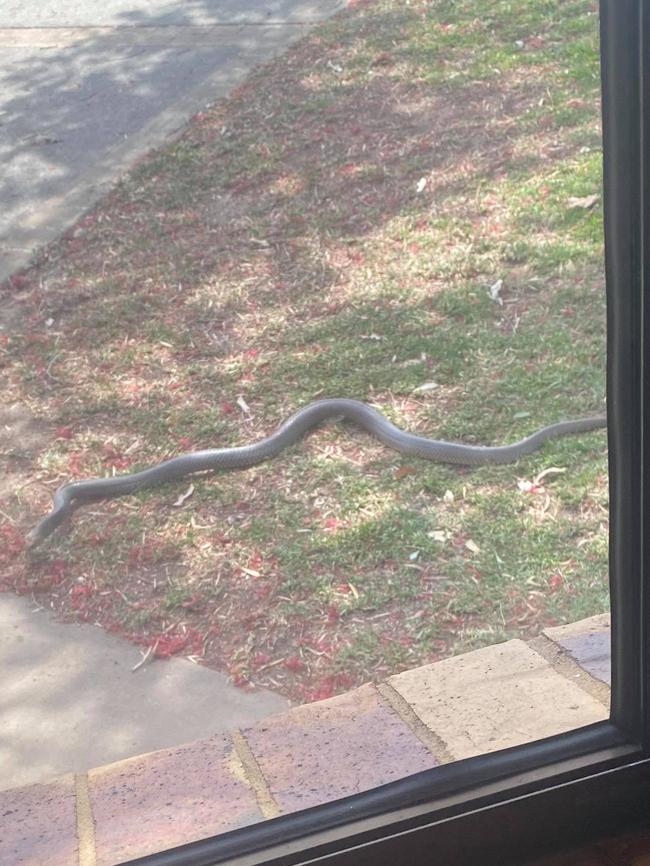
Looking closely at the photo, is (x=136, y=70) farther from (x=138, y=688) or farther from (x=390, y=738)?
(x=390, y=738)

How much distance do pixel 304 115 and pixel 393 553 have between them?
2.18m

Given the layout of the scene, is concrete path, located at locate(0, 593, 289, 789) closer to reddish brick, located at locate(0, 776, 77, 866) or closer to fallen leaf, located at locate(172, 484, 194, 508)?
reddish brick, located at locate(0, 776, 77, 866)

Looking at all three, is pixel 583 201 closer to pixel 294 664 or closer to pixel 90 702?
pixel 294 664

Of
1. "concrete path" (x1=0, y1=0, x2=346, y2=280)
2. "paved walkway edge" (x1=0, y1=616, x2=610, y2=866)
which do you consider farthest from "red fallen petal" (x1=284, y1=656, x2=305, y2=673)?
"concrete path" (x1=0, y1=0, x2=346, y2=280)

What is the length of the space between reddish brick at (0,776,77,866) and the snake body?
1.00 meters

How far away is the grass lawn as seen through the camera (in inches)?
71.9

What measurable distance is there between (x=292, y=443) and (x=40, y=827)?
1341 millimetres

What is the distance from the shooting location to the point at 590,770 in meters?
1.05

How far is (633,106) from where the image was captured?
2.72ft

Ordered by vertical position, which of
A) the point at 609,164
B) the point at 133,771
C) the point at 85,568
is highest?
the point at 609,164

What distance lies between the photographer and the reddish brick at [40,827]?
3.44ft

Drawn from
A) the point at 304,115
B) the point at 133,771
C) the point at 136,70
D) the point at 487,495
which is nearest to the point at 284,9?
the point at 304,115

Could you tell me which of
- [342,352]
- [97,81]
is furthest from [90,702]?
[97,81]

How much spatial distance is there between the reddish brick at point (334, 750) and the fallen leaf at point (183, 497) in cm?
98
